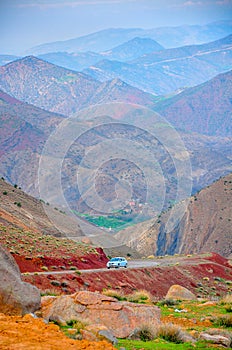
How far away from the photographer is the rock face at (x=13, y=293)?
18141 mm

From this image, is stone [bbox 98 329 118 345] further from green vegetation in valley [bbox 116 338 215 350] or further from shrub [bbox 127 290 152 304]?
shrub [bbox 127 290 152 304]

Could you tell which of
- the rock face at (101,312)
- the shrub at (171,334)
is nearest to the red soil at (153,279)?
the rock face at (101,312)

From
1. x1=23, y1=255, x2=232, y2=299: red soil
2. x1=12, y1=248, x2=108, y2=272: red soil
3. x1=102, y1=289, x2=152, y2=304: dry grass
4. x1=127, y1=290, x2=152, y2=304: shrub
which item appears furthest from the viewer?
x1=12, y1=248, x2=108, y2=272: red soil

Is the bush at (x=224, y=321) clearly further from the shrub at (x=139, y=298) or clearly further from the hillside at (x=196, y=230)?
the hillside at (x=196, y=230)

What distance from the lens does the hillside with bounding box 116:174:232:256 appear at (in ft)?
371

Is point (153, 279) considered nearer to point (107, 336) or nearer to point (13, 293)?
point (13, 293)

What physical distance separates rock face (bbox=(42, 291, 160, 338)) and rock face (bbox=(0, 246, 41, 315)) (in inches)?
24.6

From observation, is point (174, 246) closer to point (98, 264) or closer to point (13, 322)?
point (98, 264)

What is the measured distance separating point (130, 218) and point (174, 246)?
22.3m

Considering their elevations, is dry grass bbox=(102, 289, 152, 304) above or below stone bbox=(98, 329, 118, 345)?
below

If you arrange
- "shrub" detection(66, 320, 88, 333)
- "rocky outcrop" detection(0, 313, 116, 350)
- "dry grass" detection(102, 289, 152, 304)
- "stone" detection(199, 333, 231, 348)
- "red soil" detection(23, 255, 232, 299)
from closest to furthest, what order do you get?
"rocky outcrop" detection(0, 313, 116, 350)
"shrub" detection(66, 320, 88, 333)
"stone" detection(199, 333, 231, 348)
"dry grass" detection(102, 289, 152, 304)
"red soil" detection(23, 255, 232, 299)

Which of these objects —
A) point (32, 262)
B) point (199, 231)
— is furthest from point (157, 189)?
point (32, 262)

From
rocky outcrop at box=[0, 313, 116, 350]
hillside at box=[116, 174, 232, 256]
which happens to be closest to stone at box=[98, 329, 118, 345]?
rocky outcrop at box=[0, 313, 116, 350]

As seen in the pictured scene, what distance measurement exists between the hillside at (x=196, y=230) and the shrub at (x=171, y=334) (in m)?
89.8
